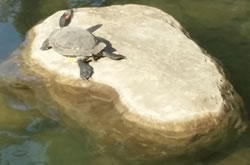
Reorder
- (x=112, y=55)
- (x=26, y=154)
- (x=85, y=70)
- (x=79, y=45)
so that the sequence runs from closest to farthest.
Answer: (x=26, y=154) < (x=85, y=70) < (x=112, y=55) < (x=79, y=45)

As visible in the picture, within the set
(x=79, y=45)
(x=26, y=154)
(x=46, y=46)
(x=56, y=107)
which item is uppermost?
(x=79, y=45)

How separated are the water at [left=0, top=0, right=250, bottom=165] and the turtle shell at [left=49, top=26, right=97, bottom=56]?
51 cm

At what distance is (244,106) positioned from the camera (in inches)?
213

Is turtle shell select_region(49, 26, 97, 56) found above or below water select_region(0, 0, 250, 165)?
above

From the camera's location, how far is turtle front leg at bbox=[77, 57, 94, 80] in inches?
202

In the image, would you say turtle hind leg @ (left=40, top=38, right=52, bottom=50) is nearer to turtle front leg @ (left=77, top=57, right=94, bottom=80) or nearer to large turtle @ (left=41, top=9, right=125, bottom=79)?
large turtle @ (left=41, top=9, right=125, bottom=79)

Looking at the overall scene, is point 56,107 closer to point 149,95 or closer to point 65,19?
point 149,95

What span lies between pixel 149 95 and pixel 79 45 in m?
1.15

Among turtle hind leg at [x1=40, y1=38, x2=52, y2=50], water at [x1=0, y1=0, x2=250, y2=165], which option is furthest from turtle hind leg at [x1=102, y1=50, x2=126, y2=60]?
water at [x1=0, y1=0, x2=250, y2=165]

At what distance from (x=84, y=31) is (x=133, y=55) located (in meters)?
0.66

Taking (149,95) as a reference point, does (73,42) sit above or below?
above

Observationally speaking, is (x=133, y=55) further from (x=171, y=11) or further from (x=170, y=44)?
(x=171, y=11)

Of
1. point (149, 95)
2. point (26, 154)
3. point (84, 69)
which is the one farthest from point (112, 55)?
point (26, 154)

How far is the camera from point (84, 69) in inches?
203
